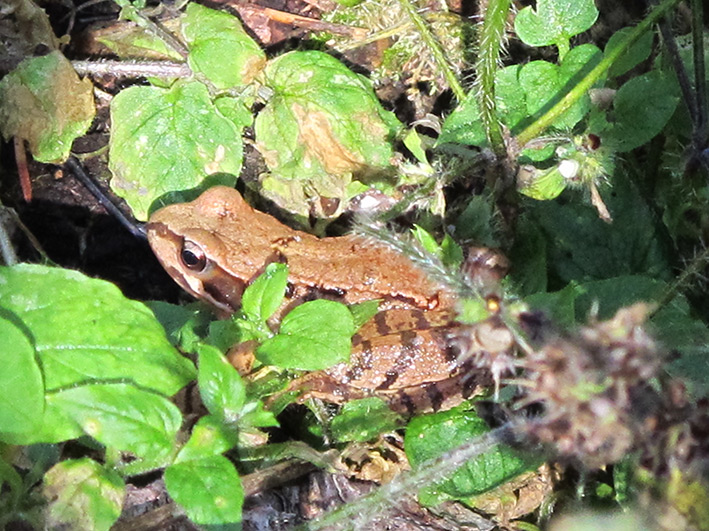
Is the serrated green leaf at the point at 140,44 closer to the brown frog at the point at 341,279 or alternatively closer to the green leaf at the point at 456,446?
the brown frog at the point at 341,279

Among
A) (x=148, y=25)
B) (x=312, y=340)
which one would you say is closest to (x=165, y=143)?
(x=148, y=25)

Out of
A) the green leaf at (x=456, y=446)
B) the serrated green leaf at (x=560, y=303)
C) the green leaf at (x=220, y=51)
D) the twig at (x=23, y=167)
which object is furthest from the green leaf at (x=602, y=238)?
the twig at (x=23, y=167)

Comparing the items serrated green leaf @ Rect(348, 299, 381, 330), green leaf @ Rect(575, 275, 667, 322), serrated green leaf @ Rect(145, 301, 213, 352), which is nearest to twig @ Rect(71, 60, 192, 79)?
serrated green leaf @ Rect(145, 301, 213, 352)

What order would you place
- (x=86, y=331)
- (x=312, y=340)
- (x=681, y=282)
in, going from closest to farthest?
(x=86, y=331) → (x=312, y=340) → (x=681, y=282)

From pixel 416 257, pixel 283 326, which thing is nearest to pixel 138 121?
pixel 283 326

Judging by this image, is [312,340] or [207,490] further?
[312,340]

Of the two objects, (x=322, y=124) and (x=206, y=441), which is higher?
(x=322, y=124)

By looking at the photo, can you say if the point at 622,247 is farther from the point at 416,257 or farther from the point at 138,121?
the point at 138,121

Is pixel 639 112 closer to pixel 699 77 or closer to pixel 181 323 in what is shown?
pixel 699 77
